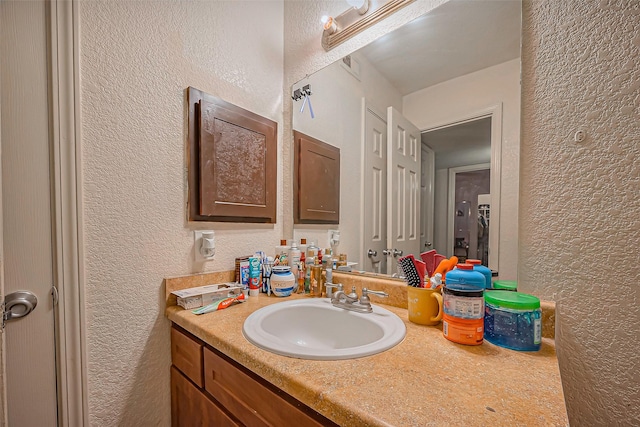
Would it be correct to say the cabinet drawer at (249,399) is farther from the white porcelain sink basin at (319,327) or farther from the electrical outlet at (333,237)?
the electrical outlet at (333,237)

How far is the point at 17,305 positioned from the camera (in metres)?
0.68

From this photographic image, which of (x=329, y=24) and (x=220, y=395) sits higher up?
(x=329, y=24)

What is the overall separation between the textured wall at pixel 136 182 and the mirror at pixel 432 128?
557mm

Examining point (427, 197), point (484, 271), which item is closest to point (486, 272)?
point (484, 271)

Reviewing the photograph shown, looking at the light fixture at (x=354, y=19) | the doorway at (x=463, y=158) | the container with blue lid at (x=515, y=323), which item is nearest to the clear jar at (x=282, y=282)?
the doorway at (x=463, y=158)

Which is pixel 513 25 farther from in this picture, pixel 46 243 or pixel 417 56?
pixel 46 243

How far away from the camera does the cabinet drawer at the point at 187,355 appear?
2.60 ft

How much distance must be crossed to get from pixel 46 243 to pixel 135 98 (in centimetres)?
52

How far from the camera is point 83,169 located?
2.48ft

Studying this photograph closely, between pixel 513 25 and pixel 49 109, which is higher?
pixel 513 25

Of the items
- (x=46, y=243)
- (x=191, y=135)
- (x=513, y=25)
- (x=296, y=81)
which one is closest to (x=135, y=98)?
(x=191, y=135)

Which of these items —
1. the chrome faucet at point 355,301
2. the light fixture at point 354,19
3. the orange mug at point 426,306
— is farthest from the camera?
the light fixture at point 354,19

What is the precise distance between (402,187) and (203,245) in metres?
0.82

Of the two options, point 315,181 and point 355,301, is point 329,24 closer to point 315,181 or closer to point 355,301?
point 315,181
